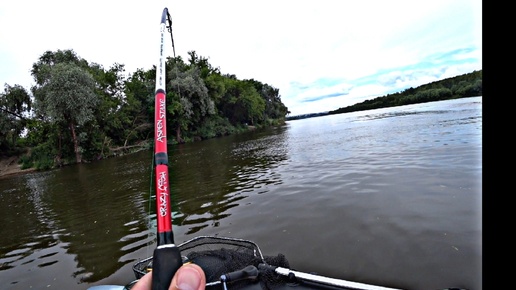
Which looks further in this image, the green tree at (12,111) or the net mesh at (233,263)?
the green tree at (12,111)

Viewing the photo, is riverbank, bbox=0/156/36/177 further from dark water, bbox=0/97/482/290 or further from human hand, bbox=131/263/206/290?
human hand, bbox=131/263/206/290

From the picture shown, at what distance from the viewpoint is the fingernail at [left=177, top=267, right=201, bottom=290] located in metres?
1.60

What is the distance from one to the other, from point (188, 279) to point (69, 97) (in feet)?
90.9

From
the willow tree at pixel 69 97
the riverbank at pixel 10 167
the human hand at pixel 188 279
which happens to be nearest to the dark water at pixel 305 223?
the human hand at pixel 188 279

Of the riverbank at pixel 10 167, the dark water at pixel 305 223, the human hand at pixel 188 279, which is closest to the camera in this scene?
the human hand at pixel 188 279

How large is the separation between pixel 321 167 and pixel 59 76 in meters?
24.9

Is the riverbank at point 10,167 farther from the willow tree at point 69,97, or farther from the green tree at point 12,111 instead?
the willow tree at point 69,97

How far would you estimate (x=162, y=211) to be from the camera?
1.87 m

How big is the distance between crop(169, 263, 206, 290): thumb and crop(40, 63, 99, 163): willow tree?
27.5m

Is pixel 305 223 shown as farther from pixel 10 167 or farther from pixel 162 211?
pixel 10 167

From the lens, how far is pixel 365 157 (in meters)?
11.1

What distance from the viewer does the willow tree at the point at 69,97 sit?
23125mm

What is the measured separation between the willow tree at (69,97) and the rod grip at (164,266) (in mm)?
27402

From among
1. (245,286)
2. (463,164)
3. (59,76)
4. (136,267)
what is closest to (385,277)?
(245,286)
